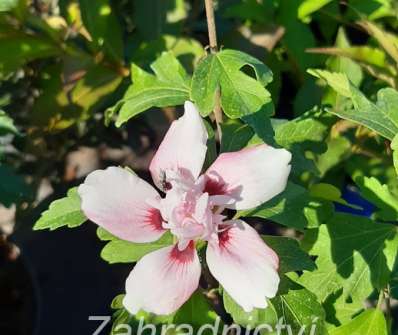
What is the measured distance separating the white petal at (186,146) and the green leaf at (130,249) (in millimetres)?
76

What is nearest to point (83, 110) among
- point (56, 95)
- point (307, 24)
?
point (56, 95)

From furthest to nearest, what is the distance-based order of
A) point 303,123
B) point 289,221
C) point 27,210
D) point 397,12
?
point 27,210, point 397,12, point 303,123, point 289,221

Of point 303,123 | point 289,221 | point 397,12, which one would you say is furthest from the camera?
point 397,12

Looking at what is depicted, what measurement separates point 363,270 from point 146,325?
26 cm

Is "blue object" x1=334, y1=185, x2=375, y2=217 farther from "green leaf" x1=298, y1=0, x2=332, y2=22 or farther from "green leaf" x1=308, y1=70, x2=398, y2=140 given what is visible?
"green leaf" x1=308, y1=70, x2=398, y2=140

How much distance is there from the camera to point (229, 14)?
47.7 inches

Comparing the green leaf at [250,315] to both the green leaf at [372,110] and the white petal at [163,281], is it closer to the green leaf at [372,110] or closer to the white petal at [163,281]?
the white petal at [163,281]

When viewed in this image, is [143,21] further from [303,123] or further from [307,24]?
[303,123]

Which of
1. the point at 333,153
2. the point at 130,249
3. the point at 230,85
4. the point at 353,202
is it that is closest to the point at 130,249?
the point at 130,249

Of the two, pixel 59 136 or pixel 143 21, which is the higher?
pixel 143 21

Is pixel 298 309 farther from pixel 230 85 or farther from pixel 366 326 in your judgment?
pixel 230 85

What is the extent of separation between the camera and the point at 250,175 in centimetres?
70

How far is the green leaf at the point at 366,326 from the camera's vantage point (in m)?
0.89

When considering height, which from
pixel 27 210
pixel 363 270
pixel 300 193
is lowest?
pixel 27 210
